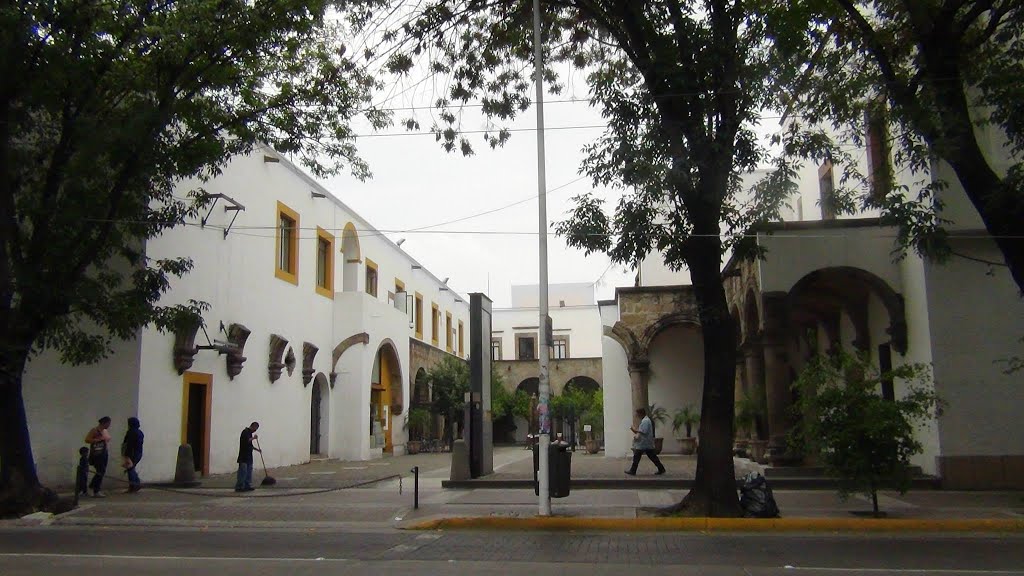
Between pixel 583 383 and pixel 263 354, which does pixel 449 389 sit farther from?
pixel 263 354

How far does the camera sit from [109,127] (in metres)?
14.8

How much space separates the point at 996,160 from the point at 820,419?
23.4 ft

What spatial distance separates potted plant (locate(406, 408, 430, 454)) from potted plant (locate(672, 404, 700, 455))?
40.1 ft

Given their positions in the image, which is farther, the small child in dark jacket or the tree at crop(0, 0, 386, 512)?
the small child in dark jacket

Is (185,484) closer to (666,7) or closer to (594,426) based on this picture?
(666,7)

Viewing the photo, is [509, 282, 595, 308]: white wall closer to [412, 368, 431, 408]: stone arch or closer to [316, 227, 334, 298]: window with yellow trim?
[412, 368, 431, 408]: stone arch

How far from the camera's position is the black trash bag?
44.2 feet

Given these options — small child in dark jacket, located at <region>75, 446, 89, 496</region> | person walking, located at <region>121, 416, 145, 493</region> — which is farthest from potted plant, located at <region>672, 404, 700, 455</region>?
small child in dark jacket, located at <region>75, 446, 89, 496</region>

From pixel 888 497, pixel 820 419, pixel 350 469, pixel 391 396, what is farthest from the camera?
pixel 391 396

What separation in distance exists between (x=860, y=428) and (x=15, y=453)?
1346 cm

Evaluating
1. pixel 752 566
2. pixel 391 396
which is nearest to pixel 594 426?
pixel 391 396

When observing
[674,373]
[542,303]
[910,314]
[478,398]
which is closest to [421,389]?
[674,373]

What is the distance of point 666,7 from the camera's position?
45.8ft

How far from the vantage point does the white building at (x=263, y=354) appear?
61.5 feet
